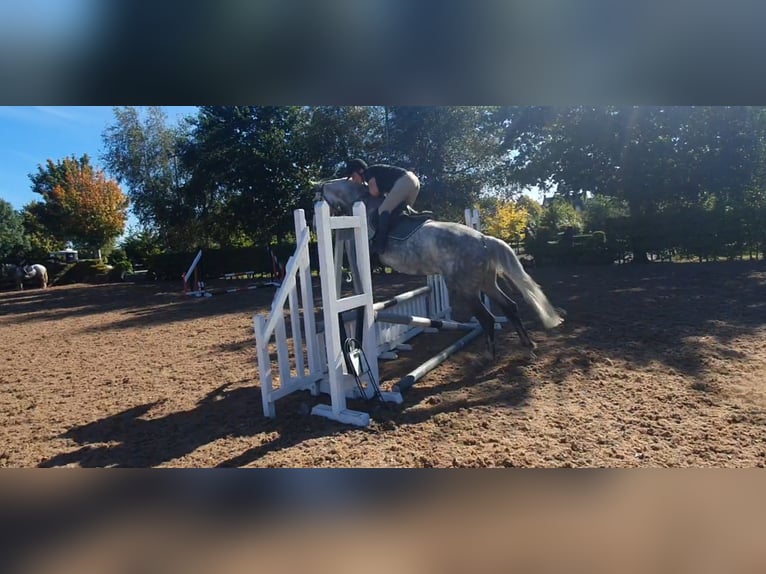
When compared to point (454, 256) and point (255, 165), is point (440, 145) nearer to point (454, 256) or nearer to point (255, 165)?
point (255, 165)

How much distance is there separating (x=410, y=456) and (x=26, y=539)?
6.17ft

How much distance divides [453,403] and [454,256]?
140 centimetres

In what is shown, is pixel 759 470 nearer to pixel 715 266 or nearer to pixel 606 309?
pixel 606 309

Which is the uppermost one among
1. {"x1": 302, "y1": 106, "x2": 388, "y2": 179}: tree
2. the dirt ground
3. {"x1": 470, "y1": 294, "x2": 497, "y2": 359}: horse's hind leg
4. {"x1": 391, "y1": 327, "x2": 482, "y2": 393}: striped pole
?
{"x1": 302, "y1": 106, "x2": 388, "y2": 179}: tree

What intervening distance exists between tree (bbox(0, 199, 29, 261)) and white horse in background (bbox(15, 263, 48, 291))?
7183 millimetres

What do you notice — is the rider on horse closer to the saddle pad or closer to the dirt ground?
the saddle pad

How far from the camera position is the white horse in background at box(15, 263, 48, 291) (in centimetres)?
2033

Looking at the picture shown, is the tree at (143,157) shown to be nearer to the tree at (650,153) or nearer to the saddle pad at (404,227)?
the tree at (650,153)

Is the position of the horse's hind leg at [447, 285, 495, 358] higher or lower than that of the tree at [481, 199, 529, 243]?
lower

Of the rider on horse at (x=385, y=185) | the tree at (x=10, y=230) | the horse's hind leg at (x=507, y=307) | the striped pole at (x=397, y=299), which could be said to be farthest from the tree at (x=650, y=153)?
the tree at (x=10, y=230)

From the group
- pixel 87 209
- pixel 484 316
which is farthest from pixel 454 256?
pixel 87 209

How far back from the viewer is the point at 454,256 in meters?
4.42

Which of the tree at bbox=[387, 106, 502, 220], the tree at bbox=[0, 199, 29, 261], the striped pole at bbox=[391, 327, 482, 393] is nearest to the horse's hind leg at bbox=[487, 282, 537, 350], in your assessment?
the striped pole at bbox=[391, 327, 482, 393]
